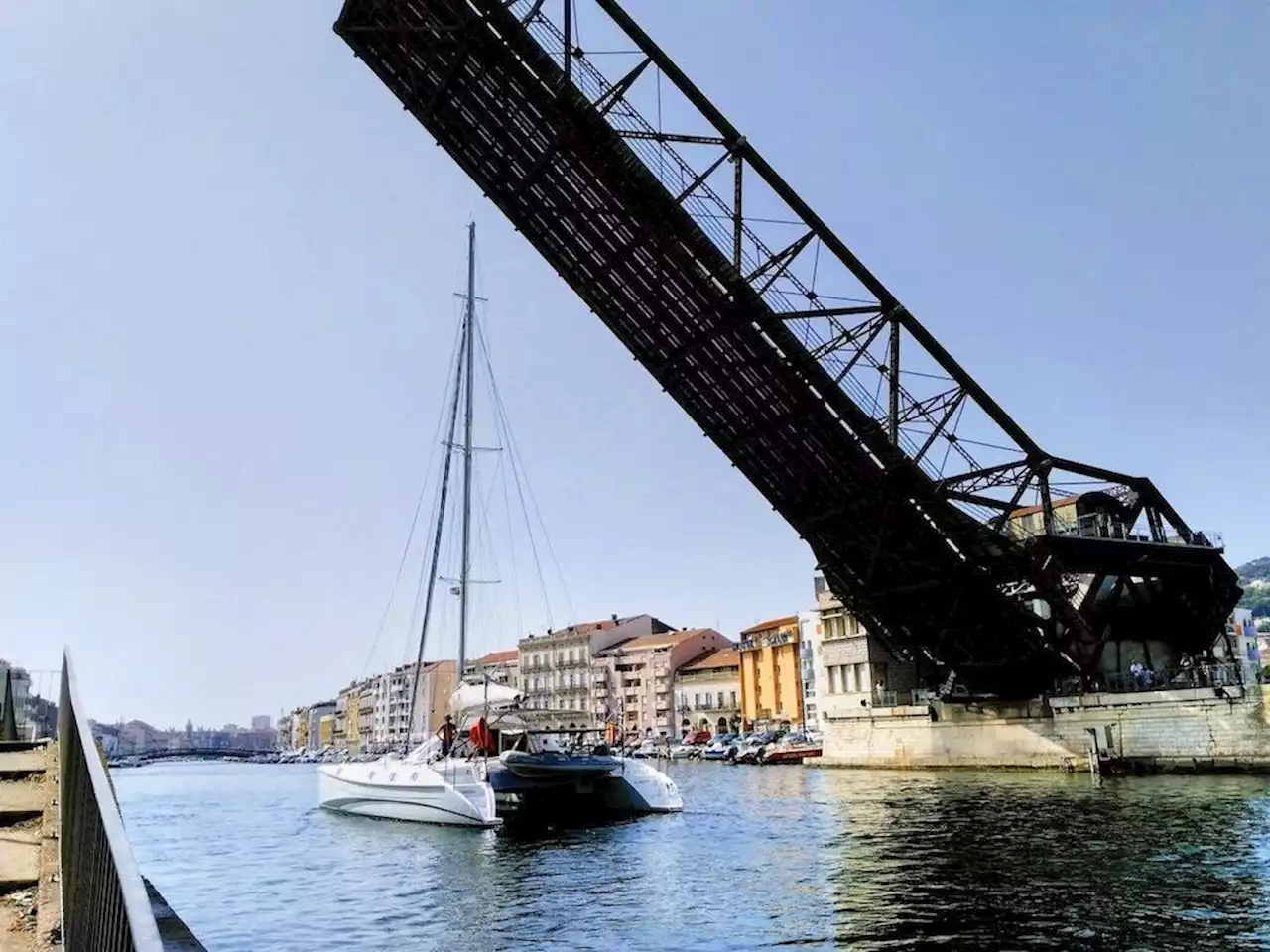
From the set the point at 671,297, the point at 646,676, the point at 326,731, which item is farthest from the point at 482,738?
the point at 326,731

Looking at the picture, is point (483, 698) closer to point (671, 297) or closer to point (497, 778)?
point (497, 778)

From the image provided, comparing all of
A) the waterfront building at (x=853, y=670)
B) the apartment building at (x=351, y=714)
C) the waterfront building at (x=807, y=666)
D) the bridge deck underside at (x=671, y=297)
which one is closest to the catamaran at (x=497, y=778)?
the bridge deck underside at (x=671, y=297)

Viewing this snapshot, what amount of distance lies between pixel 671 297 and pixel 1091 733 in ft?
54.6

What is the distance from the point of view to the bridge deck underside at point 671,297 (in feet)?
59.6

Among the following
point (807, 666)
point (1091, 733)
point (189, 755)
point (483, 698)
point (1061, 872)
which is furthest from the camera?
point (189, 755)

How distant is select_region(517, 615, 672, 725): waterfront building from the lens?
281 feet

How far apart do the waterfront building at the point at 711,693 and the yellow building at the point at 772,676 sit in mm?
2391

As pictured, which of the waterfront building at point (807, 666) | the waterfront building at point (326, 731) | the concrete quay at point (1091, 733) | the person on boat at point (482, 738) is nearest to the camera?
the person on boat at point (482, 738)

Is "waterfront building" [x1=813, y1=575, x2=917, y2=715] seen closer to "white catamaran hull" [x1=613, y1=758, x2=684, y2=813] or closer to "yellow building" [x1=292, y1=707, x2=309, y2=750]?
"white catamaran hull" [x1=613, y1=758, x2=684, y2=813]

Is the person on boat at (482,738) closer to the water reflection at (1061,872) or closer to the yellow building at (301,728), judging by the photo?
the water reflection at (1061,872)

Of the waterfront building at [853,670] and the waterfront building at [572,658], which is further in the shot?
the waterfront building at [572,658]

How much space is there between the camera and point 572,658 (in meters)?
87.8

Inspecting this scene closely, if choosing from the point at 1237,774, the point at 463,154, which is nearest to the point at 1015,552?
the point at 1237,774

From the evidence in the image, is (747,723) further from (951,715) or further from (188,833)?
(188,833)
